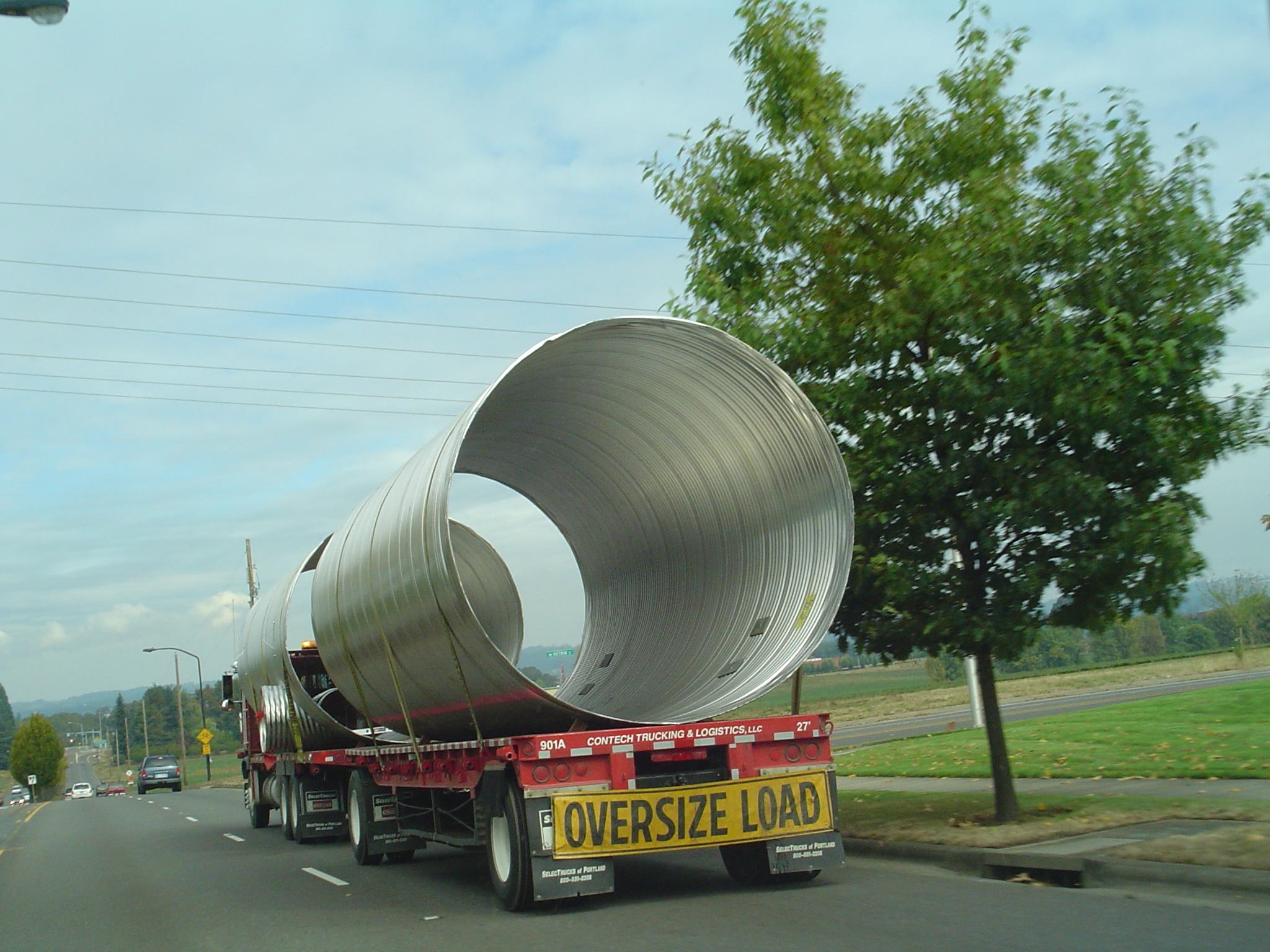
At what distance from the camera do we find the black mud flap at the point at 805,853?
9.35 metres

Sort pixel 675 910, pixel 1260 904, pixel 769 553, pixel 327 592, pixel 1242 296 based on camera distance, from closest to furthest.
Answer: pixel 1260 904 → pixel 675 910 → pixel 1242 296 → pixel 769 553 → pixel 327 592

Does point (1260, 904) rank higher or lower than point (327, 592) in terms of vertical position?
lower

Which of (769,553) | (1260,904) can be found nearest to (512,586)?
(769,553)

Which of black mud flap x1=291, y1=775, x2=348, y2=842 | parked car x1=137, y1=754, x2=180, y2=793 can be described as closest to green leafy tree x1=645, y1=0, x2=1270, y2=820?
black mud flap x1=291, y1=775, x2=348, y2=842

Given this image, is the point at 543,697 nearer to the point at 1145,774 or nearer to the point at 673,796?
the point at 673,796

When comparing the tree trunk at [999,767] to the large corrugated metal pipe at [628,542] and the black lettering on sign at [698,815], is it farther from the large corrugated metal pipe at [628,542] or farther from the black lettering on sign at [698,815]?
the black lettering on sign at [698,815]

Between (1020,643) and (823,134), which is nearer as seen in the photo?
(1020,643)

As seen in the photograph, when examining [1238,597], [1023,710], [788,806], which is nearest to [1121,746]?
[788,806]

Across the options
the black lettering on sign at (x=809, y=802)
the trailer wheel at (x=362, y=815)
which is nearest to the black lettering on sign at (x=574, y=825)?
the black lettering on sign at (x=809, y=802)

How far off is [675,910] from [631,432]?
468cm

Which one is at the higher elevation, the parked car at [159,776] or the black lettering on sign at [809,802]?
the black lettering on sign at [809,802]

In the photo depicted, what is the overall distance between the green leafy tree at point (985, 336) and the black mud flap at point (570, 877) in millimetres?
3510

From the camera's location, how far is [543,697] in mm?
8953

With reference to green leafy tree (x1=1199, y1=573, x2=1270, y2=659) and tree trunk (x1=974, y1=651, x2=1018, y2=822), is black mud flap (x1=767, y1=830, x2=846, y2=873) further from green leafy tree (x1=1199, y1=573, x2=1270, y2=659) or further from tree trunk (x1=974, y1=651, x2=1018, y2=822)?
green leafy tree (x1=1199, y1=573, x2=1270, y2=659)
